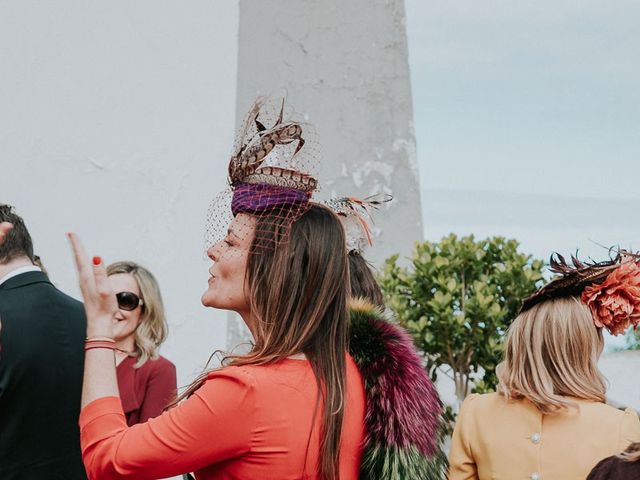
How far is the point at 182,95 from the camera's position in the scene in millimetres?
5496

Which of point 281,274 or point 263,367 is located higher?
point 281,274

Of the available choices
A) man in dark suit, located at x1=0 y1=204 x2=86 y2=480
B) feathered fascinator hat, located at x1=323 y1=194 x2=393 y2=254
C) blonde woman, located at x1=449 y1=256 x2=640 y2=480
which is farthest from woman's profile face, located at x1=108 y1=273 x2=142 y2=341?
blonde woman, located at x1=449 y1=256 x2=640 y2=480

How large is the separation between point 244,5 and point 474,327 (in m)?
2.55

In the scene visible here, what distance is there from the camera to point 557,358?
2703mm

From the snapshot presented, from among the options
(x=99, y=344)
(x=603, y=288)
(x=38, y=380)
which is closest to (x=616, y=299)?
(x=603, y=288)

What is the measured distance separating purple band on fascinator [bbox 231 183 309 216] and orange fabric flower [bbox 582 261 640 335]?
3.66 ft

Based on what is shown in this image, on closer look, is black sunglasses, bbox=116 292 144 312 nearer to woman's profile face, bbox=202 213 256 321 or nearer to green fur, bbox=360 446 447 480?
woman's profile face, bbox=202 213 256 321

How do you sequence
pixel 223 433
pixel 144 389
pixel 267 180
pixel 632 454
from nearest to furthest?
pixel 223 433 → pixel 632 454 → pixel 267 180 → pixel 144 389

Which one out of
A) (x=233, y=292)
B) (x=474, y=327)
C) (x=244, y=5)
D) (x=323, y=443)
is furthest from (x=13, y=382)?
(x=244, y=5)

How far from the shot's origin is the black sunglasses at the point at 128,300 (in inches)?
161

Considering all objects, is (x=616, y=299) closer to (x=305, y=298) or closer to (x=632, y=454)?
(x=632, y=454)

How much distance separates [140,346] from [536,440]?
6.45ft

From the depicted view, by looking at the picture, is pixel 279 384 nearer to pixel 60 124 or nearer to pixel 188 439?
pixel 188 439

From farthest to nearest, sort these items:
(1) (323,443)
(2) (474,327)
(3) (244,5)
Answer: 1. (3) (244,5)
2. (2) (474,327)
3. (1) (323,443)
